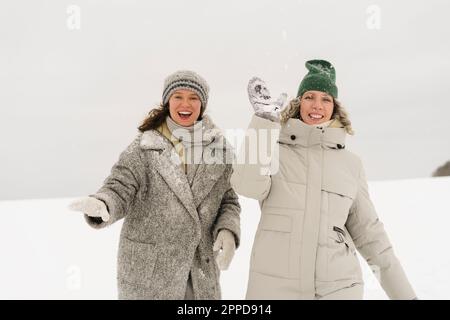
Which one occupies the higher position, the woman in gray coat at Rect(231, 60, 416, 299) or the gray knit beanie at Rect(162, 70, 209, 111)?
the gray knit beanie at Rect(162, 70, 209, 111)

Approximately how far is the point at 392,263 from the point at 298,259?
61 centimetres

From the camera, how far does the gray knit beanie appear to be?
2855 millimetres

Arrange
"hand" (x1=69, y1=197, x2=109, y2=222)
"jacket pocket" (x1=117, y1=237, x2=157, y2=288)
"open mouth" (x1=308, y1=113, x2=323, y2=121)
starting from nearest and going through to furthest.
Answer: "hand" (x1=69, y1=197, x2=109, y2=222) < "open mouth" (x1=308, y1=113, x2=323, y2=121) < "jacket pocket" (x1=117, y1=237, x2=157, y2=288)

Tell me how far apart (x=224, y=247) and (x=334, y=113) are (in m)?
0.90

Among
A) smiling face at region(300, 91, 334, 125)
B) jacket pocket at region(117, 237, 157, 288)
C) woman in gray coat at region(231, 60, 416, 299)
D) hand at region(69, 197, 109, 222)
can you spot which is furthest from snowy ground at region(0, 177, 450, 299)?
smiling face at region(300, 91, 334, 125)

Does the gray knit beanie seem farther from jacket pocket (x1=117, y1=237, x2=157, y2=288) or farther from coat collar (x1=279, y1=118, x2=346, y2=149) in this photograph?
jacket pocket (x1=117, y1=237, x2=157, y2=288)

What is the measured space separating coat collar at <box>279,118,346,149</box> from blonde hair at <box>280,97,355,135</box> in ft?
0.21

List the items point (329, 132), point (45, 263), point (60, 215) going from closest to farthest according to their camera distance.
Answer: point (329, 132)
point (45, 263)
point (60, 215)

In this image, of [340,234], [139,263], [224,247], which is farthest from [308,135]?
[139,263]

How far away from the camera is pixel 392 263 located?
8.95 ft

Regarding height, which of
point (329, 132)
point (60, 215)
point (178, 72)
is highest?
point (178, 72)

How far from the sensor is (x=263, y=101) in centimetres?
242
